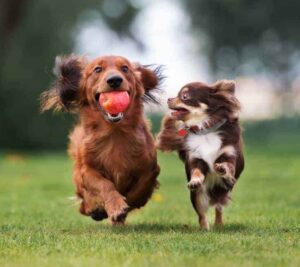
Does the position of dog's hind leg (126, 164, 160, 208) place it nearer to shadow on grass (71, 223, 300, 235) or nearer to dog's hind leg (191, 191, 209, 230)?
shadow on grass (71, 223, 300, 235)

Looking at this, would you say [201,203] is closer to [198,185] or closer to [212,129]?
[198,185]

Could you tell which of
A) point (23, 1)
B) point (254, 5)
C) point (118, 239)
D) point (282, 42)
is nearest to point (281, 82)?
point (282, 42)

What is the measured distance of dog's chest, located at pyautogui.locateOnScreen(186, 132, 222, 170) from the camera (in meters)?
6.19

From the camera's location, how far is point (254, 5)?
92.2 feet

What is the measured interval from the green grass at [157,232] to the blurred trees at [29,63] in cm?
1092

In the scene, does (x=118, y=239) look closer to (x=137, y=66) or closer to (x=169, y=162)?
(x=137, y=66)

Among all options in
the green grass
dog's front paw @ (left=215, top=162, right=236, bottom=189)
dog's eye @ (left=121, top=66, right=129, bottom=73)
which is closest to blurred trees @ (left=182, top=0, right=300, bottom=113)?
the green grass

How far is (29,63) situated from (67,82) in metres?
17.0

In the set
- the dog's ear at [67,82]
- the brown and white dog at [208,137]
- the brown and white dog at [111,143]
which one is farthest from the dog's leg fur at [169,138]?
the dog's ear at [67,82]

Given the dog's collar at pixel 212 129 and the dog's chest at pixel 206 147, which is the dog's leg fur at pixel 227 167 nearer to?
the dog's chest at pixel 206 147

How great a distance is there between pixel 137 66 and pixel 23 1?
17.5 meters

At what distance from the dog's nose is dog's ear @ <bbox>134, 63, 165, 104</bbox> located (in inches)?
29.1

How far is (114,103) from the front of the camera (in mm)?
6391

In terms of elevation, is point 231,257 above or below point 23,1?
below
